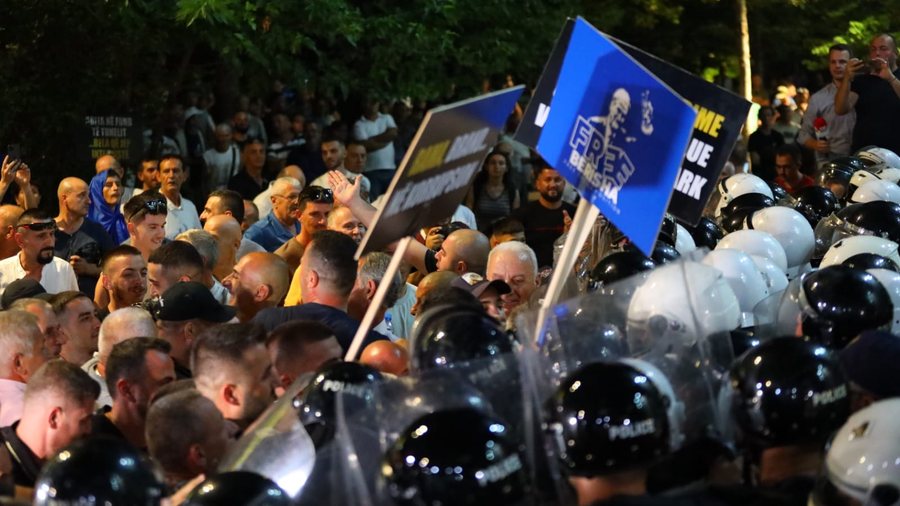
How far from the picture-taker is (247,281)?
9.34 meters

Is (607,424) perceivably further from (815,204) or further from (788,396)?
(815,204)

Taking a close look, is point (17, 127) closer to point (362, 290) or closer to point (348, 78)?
point (348, 78)

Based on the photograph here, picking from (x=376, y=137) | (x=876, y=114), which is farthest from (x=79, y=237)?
(x=376, y=137)

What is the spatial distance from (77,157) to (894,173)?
8685 millimetres

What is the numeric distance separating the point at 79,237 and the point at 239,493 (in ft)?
29.3

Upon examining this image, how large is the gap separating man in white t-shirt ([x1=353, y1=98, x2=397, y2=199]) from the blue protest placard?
12.2 metres

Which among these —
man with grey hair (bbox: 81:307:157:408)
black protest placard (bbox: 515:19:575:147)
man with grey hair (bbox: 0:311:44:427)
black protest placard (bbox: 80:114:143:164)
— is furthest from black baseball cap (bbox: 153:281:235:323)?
black protest placard (bbox: 80:114:143:164)

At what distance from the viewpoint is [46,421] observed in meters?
6.27

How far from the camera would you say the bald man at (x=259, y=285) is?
9.30 m

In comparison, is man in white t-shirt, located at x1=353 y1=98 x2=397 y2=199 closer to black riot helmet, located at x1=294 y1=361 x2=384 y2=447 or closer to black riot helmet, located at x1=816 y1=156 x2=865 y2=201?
black riot helmet, located at x1=816 y1=156 x2=865 y2=201

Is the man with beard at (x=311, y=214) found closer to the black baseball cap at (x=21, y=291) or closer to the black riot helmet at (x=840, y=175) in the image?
the black baseball cap at (x=21, y=291)

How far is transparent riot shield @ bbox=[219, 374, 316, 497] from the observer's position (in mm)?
4848

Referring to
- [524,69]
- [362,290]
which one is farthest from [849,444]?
[524,69]

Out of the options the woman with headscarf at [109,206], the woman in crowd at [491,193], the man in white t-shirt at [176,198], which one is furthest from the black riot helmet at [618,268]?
the woman in crowd at [491,193]
